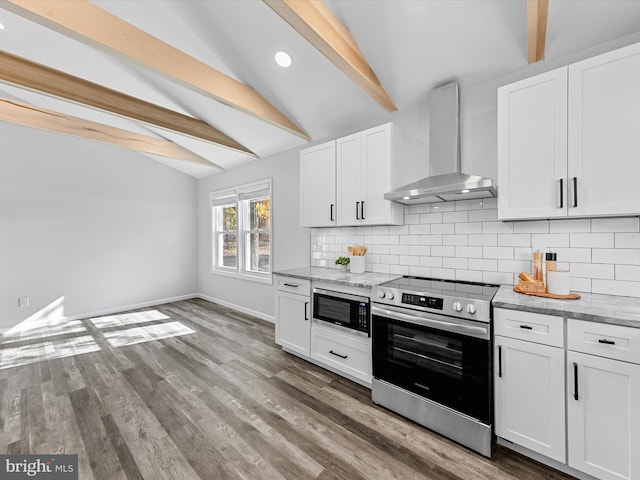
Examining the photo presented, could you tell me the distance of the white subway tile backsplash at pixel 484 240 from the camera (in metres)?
2.37

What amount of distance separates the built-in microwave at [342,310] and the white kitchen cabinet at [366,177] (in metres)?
0.80

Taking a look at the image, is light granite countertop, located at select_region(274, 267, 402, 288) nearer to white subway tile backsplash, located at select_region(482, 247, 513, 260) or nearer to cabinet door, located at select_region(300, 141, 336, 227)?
cabinet door, located at select_region(300, 141, 336, 227)

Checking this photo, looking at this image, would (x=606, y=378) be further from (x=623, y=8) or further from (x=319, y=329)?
(x=623, y=8)

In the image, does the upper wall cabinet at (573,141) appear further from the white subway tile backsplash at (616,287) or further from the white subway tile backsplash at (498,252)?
the white subway tile backsplash at (616,287)

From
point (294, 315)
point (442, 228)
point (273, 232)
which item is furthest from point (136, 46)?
point (442, 228)

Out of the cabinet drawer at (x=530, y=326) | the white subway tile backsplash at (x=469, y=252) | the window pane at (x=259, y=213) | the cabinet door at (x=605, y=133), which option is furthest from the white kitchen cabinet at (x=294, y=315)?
the cabinet door at (x=605, y=133)

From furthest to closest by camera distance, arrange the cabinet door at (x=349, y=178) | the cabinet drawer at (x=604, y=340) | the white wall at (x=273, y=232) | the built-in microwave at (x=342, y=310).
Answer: the white wall at (x=273, y=232), the cabinet door at (x=349, y=178), the built-in microwave at (x=342, y=310), the cabinet drawer at (x=604, y=340)

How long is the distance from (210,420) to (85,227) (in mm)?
4529

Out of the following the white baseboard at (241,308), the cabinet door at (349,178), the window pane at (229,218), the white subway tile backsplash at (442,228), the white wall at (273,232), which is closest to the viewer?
the white subway tile backsplash at (442,228)

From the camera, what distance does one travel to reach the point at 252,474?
1628 mm

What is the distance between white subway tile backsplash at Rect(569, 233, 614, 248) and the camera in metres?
1.92

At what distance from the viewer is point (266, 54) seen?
2.73 m

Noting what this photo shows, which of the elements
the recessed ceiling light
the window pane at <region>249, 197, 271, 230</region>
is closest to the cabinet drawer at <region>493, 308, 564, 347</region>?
the recessed ceiling light

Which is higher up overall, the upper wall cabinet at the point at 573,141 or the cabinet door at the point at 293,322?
the upper wall cabinet at the point at 573,141
